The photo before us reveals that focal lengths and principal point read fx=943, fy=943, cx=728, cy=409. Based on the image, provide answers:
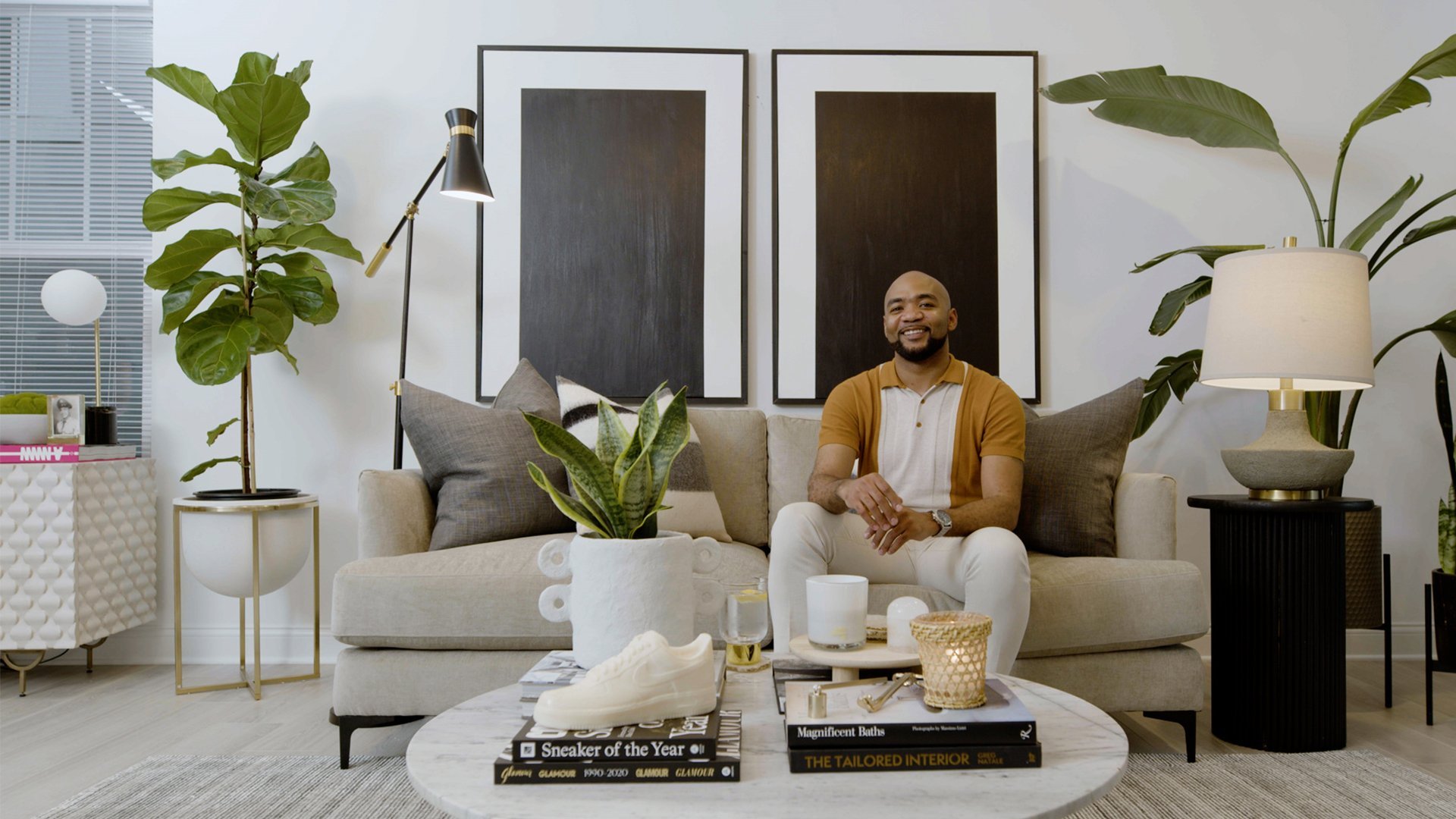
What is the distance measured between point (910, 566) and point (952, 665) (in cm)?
120

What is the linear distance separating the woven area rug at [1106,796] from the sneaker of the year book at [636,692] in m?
1.08

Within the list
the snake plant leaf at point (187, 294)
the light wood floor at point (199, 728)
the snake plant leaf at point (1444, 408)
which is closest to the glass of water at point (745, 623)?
the light wood floor at point (199, 728)

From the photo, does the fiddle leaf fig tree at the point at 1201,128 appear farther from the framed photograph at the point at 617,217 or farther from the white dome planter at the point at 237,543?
the white dome planter at the point at 237,543

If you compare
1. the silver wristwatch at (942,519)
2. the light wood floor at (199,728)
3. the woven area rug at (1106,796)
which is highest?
the silver wristwatch at (942,519)

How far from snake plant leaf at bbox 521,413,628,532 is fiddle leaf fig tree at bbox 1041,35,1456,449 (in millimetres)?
2271

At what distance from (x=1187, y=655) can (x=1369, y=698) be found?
39.6 inches

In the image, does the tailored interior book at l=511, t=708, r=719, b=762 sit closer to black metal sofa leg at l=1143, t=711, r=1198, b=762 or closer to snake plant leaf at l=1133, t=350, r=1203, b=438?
black metal sofa leg at l=1143, t=711, r=1198, b=762

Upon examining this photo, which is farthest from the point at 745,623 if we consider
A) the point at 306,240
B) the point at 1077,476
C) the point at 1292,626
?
the point at 306,240

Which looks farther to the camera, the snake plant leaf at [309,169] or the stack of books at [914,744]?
the snake plant leaf at [309,169]

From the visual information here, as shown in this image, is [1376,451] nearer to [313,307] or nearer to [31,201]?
[313,307]

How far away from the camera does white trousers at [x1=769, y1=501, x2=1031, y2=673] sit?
6.56 feet

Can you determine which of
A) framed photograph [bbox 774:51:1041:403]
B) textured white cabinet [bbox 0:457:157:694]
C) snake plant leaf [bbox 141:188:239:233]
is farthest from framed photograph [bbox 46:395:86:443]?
framed photograph [bbox 774:51:1041:403]

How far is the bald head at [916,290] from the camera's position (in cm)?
257

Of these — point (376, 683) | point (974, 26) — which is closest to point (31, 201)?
point (376, 683)
